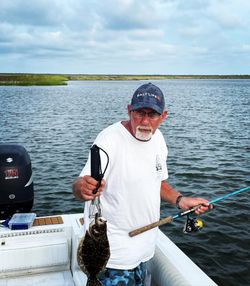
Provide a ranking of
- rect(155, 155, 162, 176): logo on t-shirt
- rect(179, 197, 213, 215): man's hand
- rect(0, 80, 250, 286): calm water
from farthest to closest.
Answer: rect(0, 80, 250, 286): calm water
rect(179, 197, 213, 215): man's hand
rect(155, 155, 162, 176): logo on t-shirt

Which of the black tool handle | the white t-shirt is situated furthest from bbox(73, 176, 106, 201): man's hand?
the white t-shirt

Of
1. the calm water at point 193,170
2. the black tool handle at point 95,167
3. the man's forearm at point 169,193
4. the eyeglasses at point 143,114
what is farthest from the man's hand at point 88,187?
the calm water at point 193,170

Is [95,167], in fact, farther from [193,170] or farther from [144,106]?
[193,170]

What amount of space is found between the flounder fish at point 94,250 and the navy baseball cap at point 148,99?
99 cm

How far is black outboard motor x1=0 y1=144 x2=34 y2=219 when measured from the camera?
616 centimetres

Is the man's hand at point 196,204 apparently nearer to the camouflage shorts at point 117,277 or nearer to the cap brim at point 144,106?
the camouflage shorts at point 117,277

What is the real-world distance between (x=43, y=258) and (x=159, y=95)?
2.73 meters

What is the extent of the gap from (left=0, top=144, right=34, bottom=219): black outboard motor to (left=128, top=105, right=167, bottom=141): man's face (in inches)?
139

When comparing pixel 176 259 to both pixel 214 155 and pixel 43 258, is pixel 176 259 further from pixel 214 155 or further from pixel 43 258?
pixel 214 155

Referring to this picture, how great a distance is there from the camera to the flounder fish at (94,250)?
263cm

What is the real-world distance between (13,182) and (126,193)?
139 inches

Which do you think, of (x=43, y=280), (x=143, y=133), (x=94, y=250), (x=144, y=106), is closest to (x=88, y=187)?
(x=94, y=250)

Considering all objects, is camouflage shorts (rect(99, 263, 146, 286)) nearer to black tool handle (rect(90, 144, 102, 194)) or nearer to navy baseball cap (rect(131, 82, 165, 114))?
black tool handle (rect(90, 144, 102, 194))

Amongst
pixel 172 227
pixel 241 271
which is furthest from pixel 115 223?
pixel 172 227
